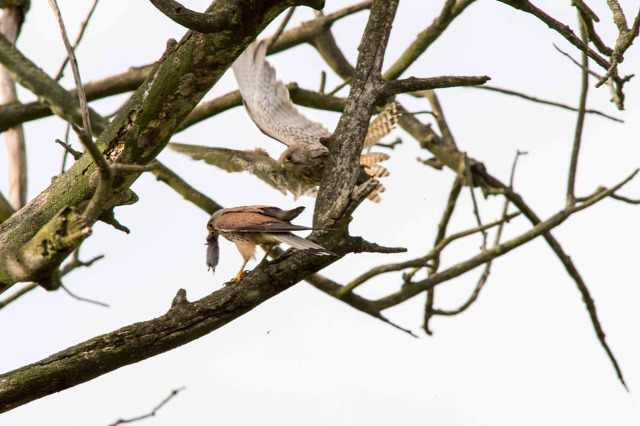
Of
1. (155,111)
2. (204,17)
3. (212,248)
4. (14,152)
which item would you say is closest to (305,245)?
(155,111)

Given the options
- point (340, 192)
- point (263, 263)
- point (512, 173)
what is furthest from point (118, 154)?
point (512, 173)

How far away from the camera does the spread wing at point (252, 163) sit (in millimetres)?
5836

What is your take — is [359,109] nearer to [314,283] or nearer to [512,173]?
[314,283]

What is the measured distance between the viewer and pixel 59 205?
2904 millimetres

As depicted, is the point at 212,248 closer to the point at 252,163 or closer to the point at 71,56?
the point at 71,56

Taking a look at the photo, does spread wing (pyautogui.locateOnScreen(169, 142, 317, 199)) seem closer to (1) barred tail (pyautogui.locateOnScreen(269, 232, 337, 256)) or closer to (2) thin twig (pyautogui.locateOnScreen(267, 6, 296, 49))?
(2) thin twig (pyautogui.locateOnScreen(267, 6, 296, 49))

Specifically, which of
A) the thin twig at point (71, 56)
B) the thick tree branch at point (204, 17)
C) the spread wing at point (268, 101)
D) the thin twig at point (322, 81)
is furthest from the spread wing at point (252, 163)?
the thick tree branch at point (204, 17)

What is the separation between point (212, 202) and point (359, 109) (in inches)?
75.1

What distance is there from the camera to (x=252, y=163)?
241 inches

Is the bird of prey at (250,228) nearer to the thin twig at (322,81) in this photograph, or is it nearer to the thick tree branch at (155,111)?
the thick tree branch at (155,111)

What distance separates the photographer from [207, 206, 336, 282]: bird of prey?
11.0 feet

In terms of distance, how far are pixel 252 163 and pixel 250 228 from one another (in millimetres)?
2457

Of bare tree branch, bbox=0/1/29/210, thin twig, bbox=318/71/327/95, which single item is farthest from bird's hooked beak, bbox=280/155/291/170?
bare tree branch, bbox=0/1/29/210

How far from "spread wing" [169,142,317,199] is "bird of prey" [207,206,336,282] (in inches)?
63.8
